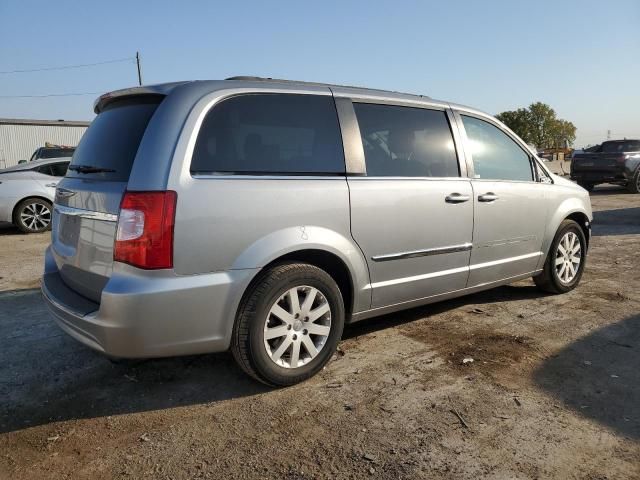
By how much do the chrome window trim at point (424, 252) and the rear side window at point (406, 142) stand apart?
548mm

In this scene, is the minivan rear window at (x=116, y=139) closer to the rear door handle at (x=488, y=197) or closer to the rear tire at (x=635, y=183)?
the rear door handle at (x=488, y=197)

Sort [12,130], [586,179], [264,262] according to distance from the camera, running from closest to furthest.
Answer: [264,262]
[586,179]
[12,130]

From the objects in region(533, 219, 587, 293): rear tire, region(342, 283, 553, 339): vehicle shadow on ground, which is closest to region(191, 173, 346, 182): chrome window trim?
region(342, 283, 553, 339): vehicle shadow on ground

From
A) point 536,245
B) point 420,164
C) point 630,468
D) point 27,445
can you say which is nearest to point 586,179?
point 536,245

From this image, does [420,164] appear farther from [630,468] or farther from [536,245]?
[630,468]

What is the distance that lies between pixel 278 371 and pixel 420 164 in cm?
182

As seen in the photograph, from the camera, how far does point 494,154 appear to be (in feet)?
14.2

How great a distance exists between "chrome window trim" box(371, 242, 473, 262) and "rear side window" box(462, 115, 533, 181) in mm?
617

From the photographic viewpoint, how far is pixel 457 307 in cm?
461

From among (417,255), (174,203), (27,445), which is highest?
(174,203)

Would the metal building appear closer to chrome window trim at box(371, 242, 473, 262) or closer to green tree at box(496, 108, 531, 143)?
chrome window trim at box(371, 242, 473, 262)

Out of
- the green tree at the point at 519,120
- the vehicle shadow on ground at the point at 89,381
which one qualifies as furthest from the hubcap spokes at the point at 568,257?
the green tree at the point at 519,120

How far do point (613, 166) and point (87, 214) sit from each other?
1598cm

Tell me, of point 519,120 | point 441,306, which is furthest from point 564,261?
point 519,120
